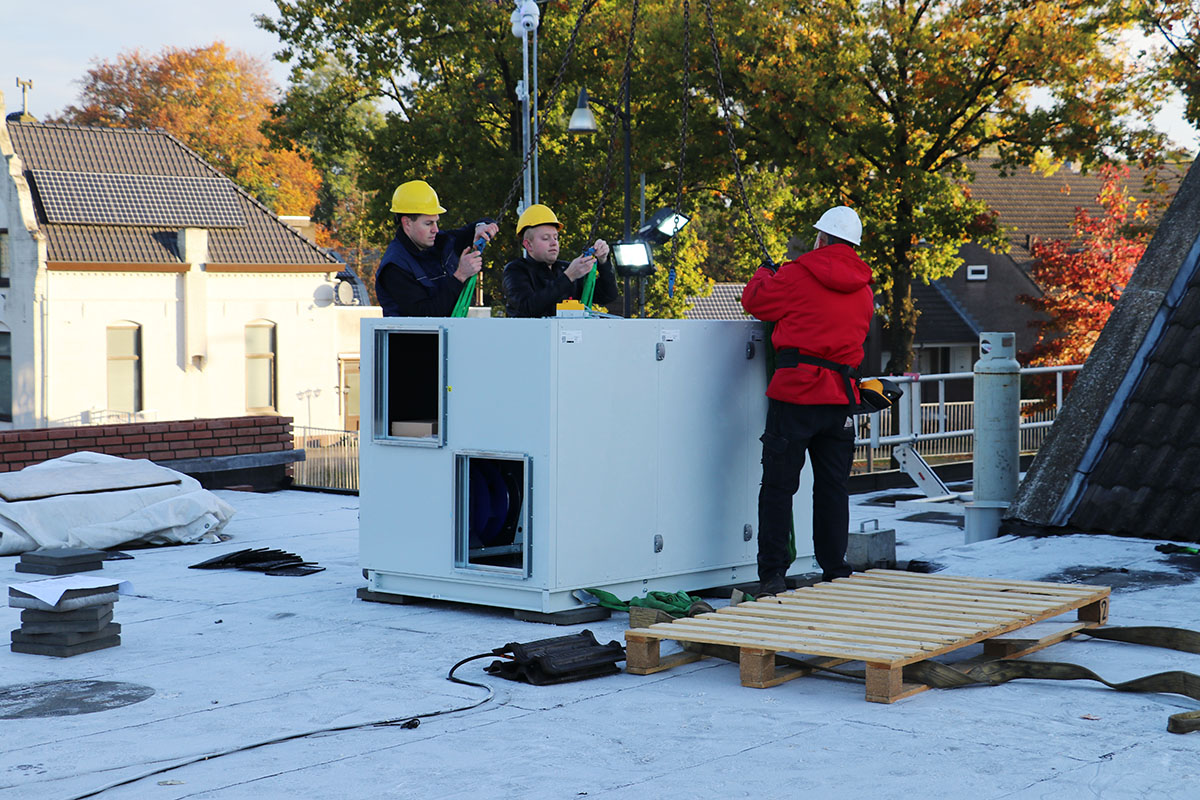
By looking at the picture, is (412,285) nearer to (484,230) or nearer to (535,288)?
(484,230)

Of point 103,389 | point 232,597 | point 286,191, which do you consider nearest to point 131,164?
point 103,389

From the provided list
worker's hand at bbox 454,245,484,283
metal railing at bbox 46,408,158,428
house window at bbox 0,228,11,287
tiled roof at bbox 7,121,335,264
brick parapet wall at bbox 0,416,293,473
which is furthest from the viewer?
Result: house window at bbox 0,228,11,287

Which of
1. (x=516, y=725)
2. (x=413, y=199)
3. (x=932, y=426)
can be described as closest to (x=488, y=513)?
(x=413, y=199)

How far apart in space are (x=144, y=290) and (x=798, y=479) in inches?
1312

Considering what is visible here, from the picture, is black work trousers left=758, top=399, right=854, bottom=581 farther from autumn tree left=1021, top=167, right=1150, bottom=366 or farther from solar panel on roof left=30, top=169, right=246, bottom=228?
solar panel on roof left=30, top=169, right=246, bottom=228

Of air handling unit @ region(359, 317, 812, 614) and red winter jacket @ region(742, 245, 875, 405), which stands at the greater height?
red winter jacket @ region(742, 245, 875, 405)

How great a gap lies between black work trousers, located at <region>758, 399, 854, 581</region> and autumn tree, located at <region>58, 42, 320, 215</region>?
57.5 m

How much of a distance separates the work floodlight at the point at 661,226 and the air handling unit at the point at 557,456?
61.7 inches

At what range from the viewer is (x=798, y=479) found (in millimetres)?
7906

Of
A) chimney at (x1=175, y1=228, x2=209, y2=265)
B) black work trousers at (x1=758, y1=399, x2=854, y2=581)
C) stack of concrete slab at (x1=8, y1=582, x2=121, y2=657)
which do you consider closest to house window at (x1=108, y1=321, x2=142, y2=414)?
chimney at (x1=175, y1=228, x2=209, y2=265)

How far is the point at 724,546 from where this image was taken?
8367 mm

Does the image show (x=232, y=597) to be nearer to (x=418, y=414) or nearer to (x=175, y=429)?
(x=418, y=414)

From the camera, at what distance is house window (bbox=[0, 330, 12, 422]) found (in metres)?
37.4

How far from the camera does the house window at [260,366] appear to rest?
40875 millimetres
